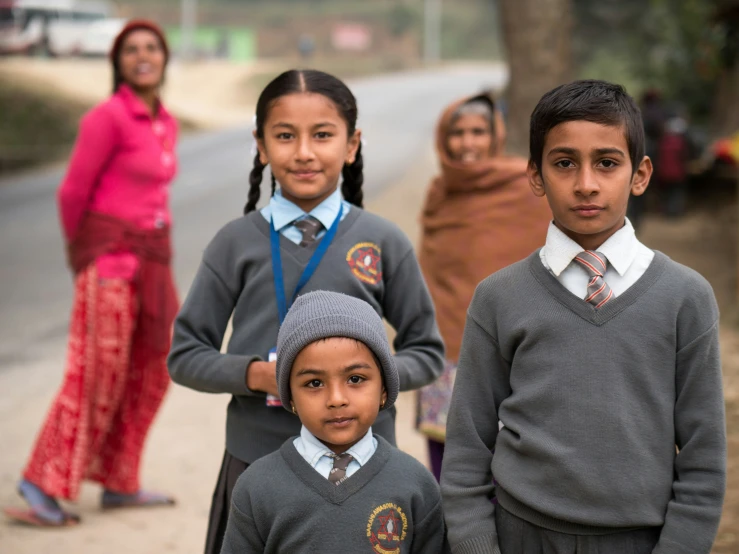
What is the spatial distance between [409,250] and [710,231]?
11530 millimetres

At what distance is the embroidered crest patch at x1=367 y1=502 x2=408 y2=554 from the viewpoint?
2178mm

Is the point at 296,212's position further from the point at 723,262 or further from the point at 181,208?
the point at 181,208

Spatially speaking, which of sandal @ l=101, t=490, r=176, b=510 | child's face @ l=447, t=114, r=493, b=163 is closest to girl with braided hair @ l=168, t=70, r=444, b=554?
child's face @ l=447, t=114, r=493, b=163

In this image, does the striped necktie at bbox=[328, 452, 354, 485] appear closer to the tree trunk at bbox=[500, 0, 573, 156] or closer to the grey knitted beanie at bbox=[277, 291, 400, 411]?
the grey knitted beanie at bbox=[277, 291, 400, 411]

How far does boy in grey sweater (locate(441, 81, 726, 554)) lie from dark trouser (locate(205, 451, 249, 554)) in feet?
2.36

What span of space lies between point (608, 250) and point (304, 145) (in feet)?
2.83

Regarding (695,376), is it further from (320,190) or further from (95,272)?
(95,272)

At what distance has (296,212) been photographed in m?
2.69

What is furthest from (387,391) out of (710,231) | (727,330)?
(710,231)

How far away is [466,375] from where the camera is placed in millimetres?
2219

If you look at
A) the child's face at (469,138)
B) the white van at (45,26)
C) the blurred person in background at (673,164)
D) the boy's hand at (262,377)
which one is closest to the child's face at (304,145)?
the boy's hand at (262,377)

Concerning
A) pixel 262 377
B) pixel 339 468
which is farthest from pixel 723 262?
pixel 339 468

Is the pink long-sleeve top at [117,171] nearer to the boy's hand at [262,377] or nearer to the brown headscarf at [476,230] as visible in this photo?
the brown headscarf at [476,230]

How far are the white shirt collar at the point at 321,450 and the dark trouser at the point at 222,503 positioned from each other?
522mm
